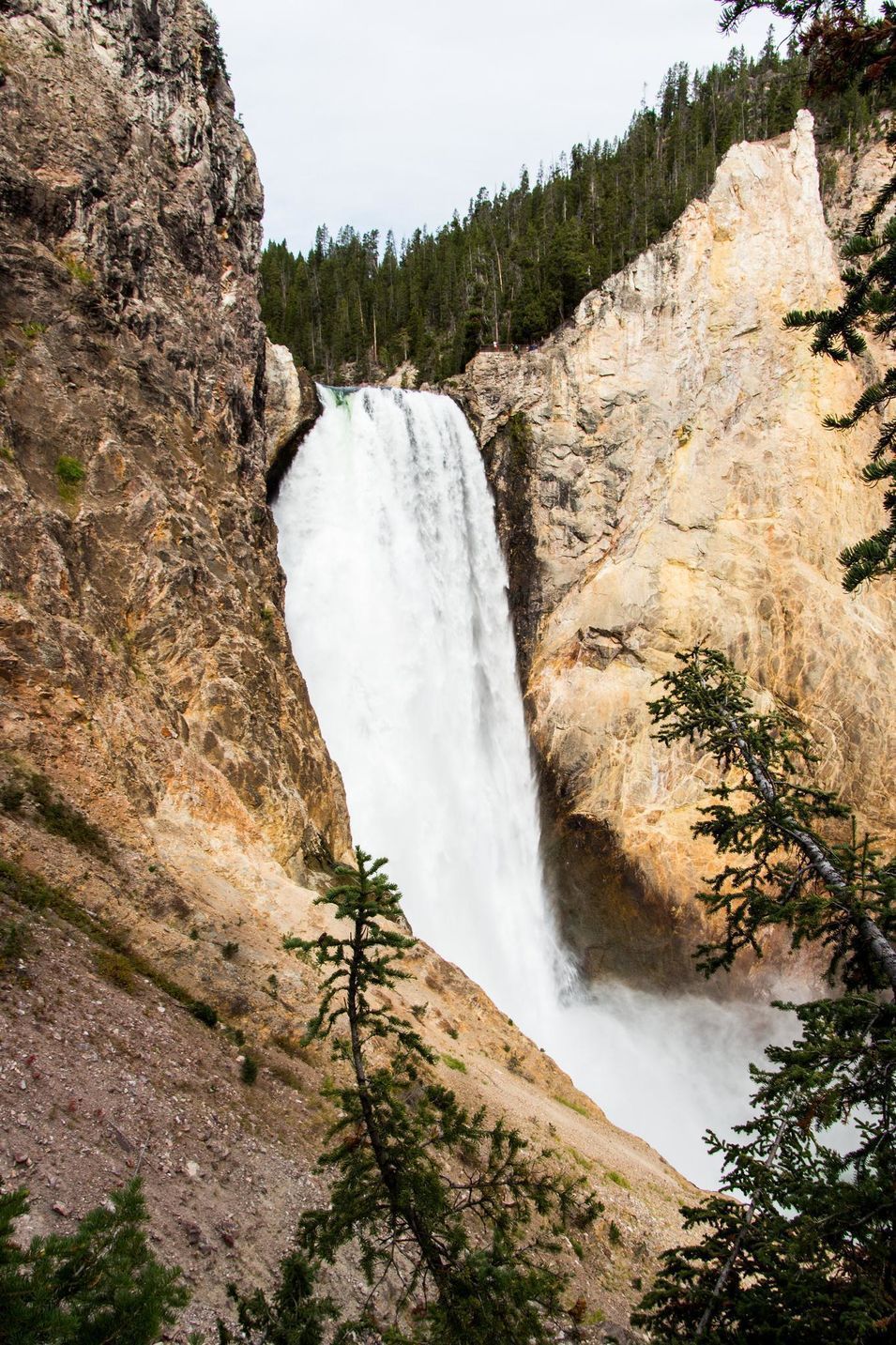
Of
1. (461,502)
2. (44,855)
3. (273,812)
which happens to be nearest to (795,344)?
(461,502)

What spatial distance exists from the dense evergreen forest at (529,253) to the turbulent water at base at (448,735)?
54.0ft

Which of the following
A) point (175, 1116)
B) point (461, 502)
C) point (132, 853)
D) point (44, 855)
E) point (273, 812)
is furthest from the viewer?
point (461, 502)

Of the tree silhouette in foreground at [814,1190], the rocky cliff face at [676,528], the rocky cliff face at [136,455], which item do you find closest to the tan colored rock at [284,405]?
the rocky cliff face at [136,455]

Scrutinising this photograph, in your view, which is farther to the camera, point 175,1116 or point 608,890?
point 608,890

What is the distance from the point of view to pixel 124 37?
870 inches

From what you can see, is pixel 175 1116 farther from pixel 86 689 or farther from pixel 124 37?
pixel 124 37

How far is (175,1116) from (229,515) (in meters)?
15.9

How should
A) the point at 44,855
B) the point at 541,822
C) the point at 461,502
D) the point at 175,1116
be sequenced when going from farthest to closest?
1. the point at 461,502
2. the point at 541,822
3. the point at 44,855
4. the point at 175,1116

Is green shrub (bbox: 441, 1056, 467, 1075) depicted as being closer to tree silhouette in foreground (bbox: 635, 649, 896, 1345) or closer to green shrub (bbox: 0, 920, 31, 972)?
green shrub (bbox: 0, 920, 31, 972)

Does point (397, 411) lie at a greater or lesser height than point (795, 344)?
lesser

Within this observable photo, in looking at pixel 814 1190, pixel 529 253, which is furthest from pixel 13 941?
pixel 529 253

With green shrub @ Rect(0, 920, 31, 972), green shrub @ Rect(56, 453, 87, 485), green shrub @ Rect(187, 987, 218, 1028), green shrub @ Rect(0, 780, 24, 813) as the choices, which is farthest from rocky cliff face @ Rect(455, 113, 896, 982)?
green shrub @ Rect(0, 920, 31, 972)

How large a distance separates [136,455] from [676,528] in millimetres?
22743

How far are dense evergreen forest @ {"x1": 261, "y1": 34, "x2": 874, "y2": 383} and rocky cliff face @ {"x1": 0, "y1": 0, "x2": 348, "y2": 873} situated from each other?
2593 cm
